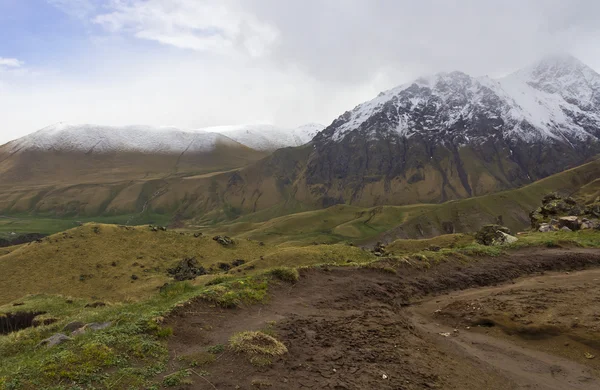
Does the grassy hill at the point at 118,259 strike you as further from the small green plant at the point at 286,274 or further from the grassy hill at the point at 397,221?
the grassy hill at the point at 397,221

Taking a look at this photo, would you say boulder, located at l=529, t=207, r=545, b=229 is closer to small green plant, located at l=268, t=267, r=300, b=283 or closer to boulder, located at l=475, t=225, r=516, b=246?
boulder, located at l=475, t=225, r=516, b=246

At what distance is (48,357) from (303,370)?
665 centimetres

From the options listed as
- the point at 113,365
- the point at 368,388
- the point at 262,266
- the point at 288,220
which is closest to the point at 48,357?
the point at 113,365

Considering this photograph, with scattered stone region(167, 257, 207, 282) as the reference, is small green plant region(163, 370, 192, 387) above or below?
above

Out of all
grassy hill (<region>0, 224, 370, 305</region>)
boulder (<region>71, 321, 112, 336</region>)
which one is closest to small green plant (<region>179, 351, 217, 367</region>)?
boulder (<region>71, 321, 112, 336</region>)

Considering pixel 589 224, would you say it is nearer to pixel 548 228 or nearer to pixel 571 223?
pixel 571 223

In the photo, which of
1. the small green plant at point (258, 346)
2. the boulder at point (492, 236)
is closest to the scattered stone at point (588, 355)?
the small green plant at point (258, 346)

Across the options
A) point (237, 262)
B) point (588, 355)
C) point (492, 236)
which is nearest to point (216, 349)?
point (588, 355)

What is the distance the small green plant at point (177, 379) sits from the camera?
9070 mm

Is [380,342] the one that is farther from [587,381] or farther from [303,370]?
[587,381]

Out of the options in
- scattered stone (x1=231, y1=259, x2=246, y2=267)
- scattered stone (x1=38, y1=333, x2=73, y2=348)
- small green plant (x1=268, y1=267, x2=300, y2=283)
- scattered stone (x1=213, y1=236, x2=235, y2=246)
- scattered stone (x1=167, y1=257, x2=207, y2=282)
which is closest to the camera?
scattered stone (x1=38, y1=333, x2=73, y2=348)

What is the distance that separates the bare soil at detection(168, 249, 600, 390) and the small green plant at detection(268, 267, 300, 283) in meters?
0.41

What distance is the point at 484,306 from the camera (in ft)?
53.2

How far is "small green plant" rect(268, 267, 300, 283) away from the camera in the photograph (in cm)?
1919
